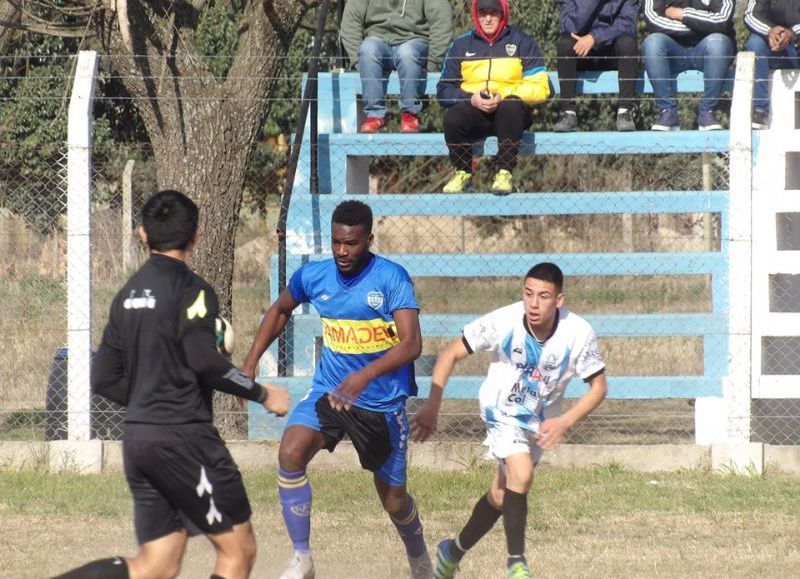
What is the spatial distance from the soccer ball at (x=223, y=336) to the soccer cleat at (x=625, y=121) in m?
5.82

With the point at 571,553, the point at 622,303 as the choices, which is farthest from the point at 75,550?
the point at 622,303

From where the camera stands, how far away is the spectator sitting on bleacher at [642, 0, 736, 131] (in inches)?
387

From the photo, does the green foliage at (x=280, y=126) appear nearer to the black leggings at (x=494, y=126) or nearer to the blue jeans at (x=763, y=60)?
the black leggings at (x=494, y=126)

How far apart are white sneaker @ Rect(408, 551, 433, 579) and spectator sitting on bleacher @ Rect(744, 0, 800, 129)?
4.80 meters

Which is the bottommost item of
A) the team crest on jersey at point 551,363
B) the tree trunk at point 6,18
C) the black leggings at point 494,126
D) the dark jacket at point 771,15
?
the team crest on jersey at point 551,363

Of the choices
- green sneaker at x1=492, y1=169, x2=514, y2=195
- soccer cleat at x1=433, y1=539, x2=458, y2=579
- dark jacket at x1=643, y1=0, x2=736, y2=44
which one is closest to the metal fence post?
green sneaker at x1=492, y1=169, x2=514, y2=195

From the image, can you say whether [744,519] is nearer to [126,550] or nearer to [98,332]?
[126,550]

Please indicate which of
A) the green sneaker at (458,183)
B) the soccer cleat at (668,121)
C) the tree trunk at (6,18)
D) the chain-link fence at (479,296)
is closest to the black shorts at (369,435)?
the chain-link fence at (479,296)

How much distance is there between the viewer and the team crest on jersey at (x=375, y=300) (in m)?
6.39

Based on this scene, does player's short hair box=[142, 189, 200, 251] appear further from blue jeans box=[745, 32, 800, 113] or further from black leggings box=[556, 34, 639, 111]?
blue jeans box=[745, 32, 800, 113]

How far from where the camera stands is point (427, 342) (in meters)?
13.1

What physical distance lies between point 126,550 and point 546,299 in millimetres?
3014

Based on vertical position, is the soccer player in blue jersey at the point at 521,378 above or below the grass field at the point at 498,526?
above

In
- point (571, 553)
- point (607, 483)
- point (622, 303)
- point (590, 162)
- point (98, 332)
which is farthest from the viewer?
point (590, 162)
